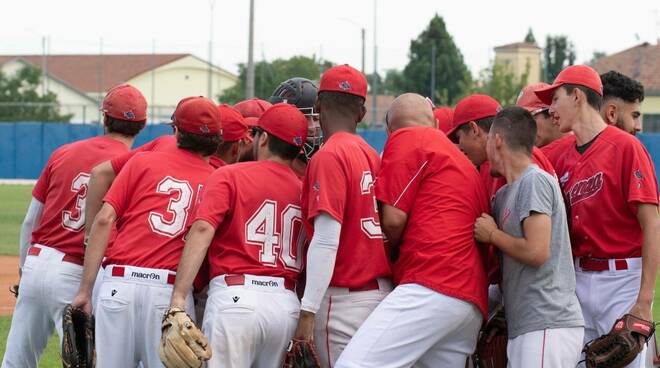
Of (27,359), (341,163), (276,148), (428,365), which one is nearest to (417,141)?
(341,163)

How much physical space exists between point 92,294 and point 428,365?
→ 210 centimetres

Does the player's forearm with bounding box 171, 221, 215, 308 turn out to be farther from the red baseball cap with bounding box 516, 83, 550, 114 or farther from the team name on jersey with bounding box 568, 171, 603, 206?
the red baseball cap with bounding box 516, 83, 550, 114

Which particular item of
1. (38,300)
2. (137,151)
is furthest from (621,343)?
(38,300)

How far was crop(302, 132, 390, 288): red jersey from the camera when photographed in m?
4.94

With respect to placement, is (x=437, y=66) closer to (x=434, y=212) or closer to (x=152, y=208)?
(x=152, y=208)

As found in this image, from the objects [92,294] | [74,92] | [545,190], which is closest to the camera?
[545,190]

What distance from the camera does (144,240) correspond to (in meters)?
5.44

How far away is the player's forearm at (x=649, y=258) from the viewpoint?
17.1ft

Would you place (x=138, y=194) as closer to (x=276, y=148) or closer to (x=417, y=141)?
(x=276, y=148)

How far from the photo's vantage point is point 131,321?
17.6 feet

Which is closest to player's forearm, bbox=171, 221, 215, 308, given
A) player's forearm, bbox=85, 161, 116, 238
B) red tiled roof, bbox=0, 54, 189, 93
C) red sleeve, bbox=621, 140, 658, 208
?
player's forearm, bbox=85, 161, 116, 238

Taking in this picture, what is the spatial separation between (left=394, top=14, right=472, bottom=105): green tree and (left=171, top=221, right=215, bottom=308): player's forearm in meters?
49.5

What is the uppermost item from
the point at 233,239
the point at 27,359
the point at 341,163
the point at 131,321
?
the point at 341,163

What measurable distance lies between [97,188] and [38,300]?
939 mm
